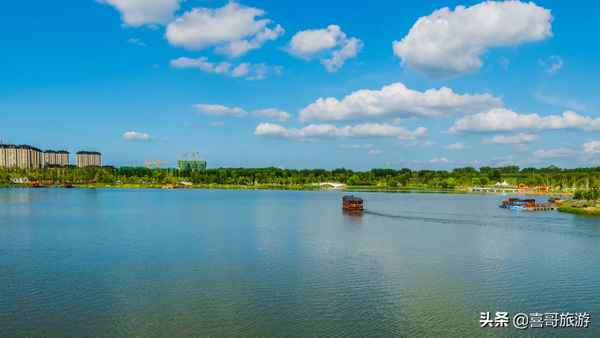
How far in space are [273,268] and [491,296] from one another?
9.68 m

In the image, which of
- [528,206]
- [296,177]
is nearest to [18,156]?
[296,177]

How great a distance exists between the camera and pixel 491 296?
59.5 ft

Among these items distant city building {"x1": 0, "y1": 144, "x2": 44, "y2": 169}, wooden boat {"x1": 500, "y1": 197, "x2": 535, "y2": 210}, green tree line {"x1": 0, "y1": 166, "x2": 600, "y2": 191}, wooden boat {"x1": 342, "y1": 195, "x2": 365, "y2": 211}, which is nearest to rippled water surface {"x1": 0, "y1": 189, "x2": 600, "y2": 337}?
wooden boat {"x1": 342, "y1": 195, "x2": 365, "y2": 211}

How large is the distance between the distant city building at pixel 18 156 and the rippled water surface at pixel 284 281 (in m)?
161

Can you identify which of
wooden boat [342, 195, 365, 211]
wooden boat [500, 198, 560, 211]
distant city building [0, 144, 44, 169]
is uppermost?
distant city building [0, 144, 44, 169]

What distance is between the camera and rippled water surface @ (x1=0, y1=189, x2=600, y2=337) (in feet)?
47.7

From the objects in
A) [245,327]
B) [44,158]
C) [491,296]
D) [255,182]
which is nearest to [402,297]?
[491,296]

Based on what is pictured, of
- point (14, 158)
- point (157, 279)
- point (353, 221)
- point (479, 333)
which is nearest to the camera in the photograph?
point (479, 333)

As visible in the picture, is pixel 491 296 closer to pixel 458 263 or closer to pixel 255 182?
pixel 458 263

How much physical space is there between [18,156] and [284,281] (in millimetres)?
189076

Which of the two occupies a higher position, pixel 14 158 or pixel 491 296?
pixel 14 158

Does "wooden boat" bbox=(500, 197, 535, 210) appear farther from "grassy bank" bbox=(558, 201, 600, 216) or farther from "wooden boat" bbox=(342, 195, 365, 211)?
"wooden boat" bbox=(342, 195, 365, 211)

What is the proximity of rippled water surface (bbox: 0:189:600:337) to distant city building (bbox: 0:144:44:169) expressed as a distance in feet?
528

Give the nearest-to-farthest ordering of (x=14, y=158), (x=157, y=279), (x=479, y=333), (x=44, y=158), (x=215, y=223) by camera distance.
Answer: (x=479, y=333) → (x=157, y=279) → (x=215, y=223) → (x=14, y=158) → (x=44, y=158)
